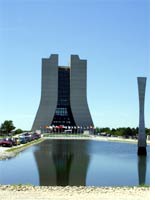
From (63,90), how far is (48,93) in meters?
4.33

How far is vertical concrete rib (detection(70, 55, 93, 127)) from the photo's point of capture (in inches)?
3263

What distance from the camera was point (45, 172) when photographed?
14.7 meters

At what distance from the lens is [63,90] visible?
86.4 m

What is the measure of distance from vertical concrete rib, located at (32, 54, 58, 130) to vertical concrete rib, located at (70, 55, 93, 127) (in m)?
3.83

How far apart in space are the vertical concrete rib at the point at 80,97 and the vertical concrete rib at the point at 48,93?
3833mm

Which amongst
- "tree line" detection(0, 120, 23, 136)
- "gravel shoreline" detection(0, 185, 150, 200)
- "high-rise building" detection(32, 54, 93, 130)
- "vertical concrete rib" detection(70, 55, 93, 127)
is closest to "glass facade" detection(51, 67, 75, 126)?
"high-rise building" detection(32, 54, 93, 130)

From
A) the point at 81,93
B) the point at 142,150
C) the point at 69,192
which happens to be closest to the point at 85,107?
the point at 81,93

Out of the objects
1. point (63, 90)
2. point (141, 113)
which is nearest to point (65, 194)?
point (141, 113)

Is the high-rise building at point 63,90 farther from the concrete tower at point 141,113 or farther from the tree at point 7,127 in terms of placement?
the concrete tower at point 141,113

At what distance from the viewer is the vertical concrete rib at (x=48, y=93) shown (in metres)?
81.8

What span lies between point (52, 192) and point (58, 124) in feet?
253

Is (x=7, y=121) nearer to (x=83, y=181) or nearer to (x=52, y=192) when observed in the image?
(x=83, y=181)

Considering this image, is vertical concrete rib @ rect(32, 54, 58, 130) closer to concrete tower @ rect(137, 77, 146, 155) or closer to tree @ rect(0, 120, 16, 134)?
tree @ rect(0, 120, 16, 134)
